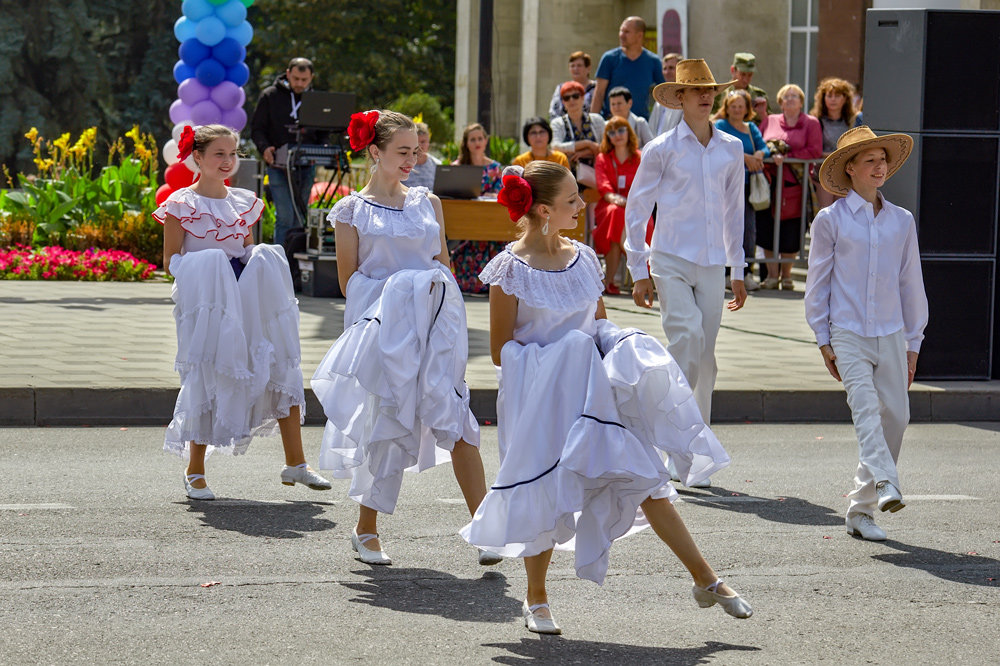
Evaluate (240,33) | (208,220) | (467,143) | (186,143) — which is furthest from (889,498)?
(240,33)

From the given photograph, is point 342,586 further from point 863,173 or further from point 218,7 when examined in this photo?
point 218,7

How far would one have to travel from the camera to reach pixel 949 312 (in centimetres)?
1151

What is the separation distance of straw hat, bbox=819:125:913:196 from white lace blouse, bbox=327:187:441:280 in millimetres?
1755

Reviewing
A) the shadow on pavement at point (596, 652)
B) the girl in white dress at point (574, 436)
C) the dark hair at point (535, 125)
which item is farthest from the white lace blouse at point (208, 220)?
the dark hair at point (535, 125)

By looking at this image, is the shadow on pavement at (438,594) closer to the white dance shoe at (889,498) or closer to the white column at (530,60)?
the white dance shoe at (889,498)

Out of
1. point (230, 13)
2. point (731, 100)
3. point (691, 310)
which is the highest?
point (230, 13)

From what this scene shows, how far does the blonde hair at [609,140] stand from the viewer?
15625 mm

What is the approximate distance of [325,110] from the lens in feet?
51.1

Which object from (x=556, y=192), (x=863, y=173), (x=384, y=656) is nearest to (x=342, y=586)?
(x=384, y=656)

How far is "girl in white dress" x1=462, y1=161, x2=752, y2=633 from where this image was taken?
17.2 ft

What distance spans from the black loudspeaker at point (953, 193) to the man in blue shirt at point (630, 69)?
6.09 m

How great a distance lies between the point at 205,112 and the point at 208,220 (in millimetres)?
10215

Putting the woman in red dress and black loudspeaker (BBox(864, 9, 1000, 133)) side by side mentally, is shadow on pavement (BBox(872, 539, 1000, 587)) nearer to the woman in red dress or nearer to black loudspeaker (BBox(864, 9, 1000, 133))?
black loudspeaker (BBox(864, 9, 1000, 133))

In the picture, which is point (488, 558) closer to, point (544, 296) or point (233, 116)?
point (544, 296)
